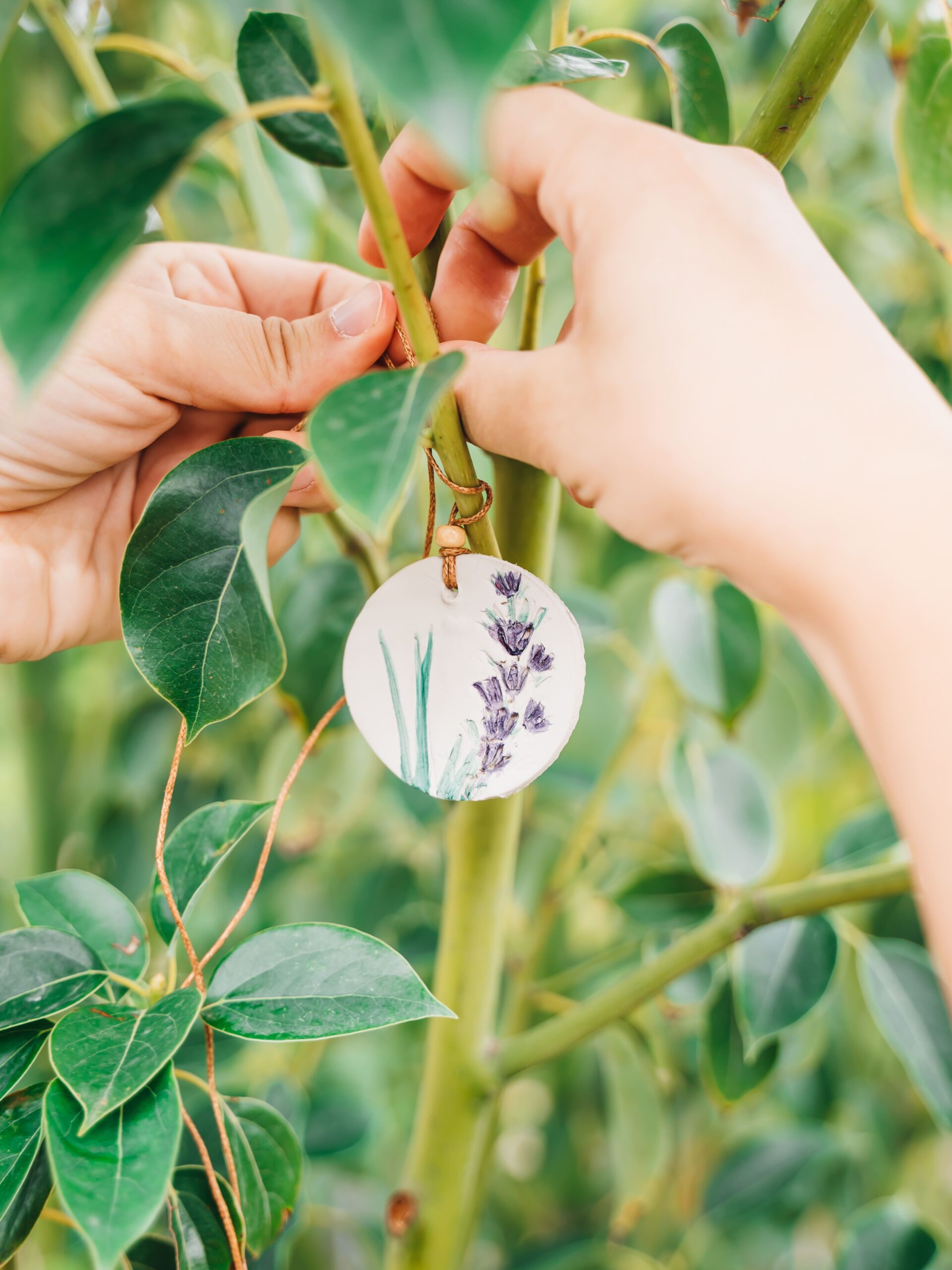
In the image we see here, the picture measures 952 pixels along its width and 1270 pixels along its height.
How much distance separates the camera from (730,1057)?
0.58m

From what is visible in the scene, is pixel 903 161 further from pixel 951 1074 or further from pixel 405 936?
pixel 405 936

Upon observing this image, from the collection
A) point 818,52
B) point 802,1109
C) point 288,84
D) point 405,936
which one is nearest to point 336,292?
point 288,84

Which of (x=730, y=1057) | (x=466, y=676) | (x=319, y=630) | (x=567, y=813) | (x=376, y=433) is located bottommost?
(x=567, y=813)

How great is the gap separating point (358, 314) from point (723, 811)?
1.37 feet

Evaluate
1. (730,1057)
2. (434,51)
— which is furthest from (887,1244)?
(434,51)

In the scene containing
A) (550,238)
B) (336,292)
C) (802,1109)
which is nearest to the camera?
(550,238)

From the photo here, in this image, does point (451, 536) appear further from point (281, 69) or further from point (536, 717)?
point (281, 69)

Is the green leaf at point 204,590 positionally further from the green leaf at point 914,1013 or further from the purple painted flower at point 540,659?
the green leaf at point 914,1013

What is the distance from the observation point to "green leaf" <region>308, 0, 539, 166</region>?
157 mm

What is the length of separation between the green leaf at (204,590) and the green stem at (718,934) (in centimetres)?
25

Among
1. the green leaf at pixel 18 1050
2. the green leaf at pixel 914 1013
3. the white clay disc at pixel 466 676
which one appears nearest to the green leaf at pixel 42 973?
the green leaf at pixel 18 1050

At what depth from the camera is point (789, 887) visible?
0.44m

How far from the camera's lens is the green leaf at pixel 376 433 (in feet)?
0.71

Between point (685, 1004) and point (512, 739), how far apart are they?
38 cm
